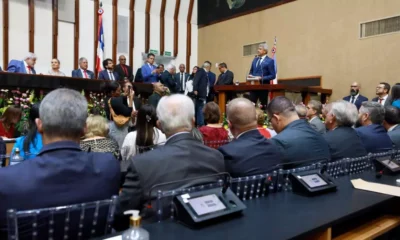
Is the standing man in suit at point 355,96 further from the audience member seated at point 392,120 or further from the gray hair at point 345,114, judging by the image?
the gray hair at point 345,114

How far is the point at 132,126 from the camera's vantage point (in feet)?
14.0

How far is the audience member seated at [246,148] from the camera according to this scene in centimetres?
172

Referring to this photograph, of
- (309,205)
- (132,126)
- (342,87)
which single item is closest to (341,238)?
(309,205)

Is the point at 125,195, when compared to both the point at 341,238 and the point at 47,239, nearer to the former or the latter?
the point at 47,239

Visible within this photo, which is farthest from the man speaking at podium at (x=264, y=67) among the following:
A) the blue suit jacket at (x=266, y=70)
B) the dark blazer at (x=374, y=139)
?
the dark blazer at (x=374, y=139)

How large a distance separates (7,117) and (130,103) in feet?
5.32

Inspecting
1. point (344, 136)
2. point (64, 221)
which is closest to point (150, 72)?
point (344, 136)

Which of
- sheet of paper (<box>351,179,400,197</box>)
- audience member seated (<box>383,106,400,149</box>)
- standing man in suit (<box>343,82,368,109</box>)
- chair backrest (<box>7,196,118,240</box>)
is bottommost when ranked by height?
sheet of paper (<box>351,179,400,197</box>)

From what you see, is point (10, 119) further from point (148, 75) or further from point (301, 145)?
point (148, 75)

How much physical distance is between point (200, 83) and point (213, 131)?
377cm

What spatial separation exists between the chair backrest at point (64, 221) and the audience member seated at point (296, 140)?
1.18 metres

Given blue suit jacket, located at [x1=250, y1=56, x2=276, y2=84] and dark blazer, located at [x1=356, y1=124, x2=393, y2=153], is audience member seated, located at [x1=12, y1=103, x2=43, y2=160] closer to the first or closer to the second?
dark blazer, located at [x1=356, y1=124, x2=393, y2=153]

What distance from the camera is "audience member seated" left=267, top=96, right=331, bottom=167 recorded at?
81.7 inches

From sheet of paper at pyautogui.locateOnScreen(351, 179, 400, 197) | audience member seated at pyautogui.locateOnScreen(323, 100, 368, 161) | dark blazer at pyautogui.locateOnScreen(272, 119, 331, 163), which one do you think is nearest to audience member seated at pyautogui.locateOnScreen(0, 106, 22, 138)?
dark blazer at pyautogui.locateOnScreen(272, 119, 331, 163)
